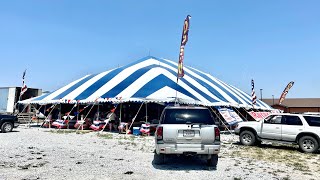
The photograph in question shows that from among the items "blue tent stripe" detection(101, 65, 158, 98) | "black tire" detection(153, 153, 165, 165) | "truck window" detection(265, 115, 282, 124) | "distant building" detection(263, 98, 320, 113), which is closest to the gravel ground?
"black tire" detection(153, 153, 165, 165)

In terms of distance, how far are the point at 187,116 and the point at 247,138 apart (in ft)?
24.1

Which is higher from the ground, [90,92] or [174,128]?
[90,92]

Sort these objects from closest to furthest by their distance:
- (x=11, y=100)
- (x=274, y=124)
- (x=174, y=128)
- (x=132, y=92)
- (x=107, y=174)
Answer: (x=107, y=174), (x=174, y=128), (x=274, y=124), (x=132, y=92), (x=11, y=100)

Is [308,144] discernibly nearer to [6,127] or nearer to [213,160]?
[213,160]

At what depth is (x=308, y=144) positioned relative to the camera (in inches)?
536

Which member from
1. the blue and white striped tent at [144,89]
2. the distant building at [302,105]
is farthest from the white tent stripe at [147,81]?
the distant building at [302,105]

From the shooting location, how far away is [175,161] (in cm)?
1017

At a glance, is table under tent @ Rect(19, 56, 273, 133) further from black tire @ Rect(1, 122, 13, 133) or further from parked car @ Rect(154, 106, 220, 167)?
parked car @ Rect(154, 106, 220, 167)

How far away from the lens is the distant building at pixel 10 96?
35219mm

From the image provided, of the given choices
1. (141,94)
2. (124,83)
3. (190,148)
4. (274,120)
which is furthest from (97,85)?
(190,148)

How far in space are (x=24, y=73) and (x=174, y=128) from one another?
24680 mm

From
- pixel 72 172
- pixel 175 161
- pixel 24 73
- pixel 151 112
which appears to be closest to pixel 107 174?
pixel 72 172

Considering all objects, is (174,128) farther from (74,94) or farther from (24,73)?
(24,73)

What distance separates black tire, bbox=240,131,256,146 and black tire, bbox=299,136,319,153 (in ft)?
7.61
